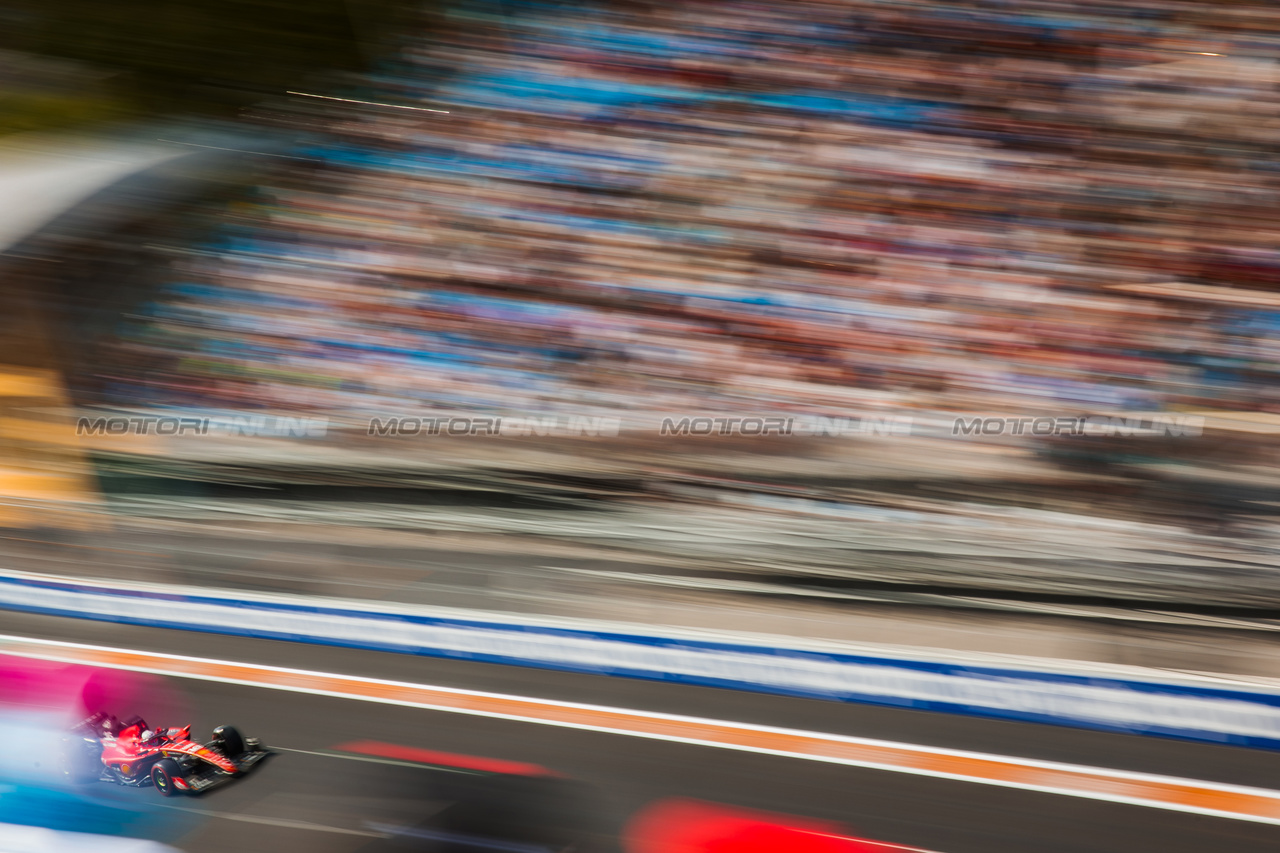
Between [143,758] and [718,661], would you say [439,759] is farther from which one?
[718,661]

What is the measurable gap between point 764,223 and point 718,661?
127 inches

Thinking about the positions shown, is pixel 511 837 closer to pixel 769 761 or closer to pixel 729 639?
pixel 769 761

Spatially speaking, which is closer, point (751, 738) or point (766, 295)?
point (751, 738)

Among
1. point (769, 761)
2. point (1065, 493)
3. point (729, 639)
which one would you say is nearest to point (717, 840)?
point (769, 761)

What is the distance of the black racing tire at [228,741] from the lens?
443 centimetres

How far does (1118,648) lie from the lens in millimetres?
5039

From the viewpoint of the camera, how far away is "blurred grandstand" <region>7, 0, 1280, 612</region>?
19.1 feet

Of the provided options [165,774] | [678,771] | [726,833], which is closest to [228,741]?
[165,774]

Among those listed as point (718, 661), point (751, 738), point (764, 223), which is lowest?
point (751, 738)

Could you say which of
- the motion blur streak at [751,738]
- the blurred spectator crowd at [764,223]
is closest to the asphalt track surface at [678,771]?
the motion blur streak at [751,738]

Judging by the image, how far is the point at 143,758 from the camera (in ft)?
13.5

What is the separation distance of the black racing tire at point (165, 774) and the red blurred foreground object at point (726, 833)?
1.74 m

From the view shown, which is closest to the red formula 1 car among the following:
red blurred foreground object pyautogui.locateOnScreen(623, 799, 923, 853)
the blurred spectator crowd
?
red blurred foreground object pyautogui.locateOnScreen(623, 799, 923, 853)

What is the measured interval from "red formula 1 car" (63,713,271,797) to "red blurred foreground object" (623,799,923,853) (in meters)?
1.69
